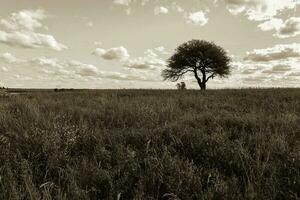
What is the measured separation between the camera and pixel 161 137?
4422 mm

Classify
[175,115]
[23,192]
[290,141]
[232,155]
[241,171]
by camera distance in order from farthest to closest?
[175,115] < [290,141] < [232,155] < [241,171] < [23,192]

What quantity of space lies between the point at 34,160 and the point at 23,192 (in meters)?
0.95

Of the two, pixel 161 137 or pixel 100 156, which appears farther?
pixel 161 137

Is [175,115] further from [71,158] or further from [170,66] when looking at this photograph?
[170,66]

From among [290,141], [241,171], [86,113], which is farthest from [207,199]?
[86,113]

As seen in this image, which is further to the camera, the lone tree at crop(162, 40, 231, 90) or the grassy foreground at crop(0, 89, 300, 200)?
the lone tree at crop(162, 40, 231, 90)

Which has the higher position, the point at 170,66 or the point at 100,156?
the point at 170,66

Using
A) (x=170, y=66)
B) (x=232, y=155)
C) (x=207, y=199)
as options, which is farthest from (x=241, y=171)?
(x=170, y=66)

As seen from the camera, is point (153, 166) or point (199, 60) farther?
point (199, 60)

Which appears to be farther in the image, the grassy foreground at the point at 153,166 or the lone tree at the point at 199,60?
the lone tree at the point at 199,60

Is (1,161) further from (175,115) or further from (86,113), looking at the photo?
(175,115)

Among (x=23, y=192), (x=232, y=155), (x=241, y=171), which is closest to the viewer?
(x=23, y=192)

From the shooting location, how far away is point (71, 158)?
3.56m

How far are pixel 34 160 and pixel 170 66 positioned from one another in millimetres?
42996
